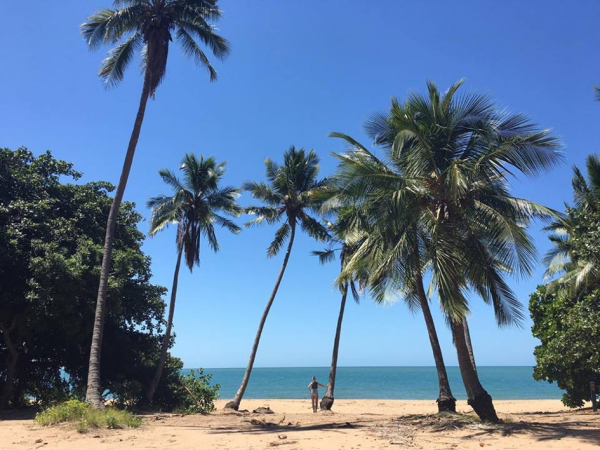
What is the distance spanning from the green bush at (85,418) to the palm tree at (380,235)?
6850mm

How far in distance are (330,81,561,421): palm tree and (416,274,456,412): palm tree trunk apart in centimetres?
203

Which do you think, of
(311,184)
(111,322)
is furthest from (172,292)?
(311,184)

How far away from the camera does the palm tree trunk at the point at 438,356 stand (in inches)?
563

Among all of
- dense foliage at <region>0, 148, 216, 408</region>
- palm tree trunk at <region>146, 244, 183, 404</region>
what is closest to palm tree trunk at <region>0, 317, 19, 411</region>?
dense foliage at <region>0, 148, 216, 408</region>

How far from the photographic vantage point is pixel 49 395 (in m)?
17.5

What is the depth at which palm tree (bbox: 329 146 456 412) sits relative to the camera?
12.1 meters

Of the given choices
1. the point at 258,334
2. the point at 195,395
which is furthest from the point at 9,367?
the point at 258,334

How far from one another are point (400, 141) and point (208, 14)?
9479 mm

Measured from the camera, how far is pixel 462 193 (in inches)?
459

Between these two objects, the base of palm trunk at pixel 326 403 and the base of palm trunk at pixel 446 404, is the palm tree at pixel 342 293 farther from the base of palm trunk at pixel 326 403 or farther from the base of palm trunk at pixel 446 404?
the base of palm trunk at pixel 446 404

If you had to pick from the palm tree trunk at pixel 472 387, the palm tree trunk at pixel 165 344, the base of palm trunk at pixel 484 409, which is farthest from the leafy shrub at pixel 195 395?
the base of palm trunk at pixel 484 409

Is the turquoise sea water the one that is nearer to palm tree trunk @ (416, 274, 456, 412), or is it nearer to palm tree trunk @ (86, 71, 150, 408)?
palm tree trunk @ (416, 274, 456, 412)

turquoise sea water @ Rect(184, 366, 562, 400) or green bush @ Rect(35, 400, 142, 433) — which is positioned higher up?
green bush @ Rect(35, 400, 142, 433)

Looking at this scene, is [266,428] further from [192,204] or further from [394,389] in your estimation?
[394,389]
